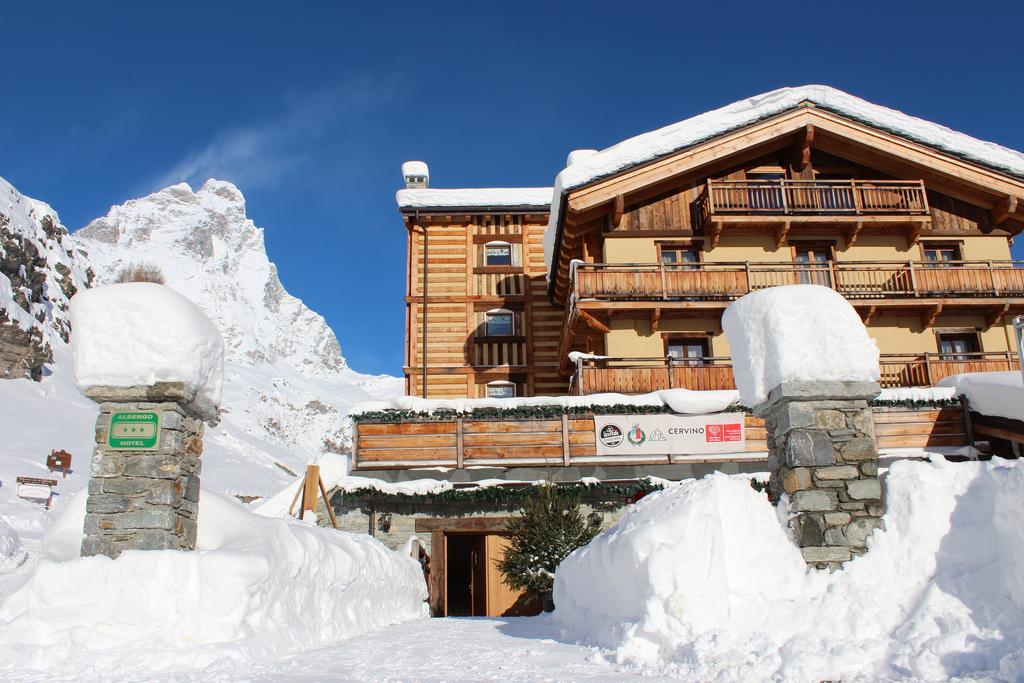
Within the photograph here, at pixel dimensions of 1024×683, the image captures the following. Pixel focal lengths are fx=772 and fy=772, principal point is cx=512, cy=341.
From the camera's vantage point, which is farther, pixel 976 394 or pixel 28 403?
pixel 28 403

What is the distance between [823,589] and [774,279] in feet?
47.0

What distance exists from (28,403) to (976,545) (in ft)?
141

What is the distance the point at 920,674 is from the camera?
15.8 ft

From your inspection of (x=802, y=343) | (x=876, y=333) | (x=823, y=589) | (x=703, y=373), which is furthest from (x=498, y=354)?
(x=823, y=589)

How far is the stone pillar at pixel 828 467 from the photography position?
661 centimetres

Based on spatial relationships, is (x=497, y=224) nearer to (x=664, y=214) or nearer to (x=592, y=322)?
→ (x=664, y=214)

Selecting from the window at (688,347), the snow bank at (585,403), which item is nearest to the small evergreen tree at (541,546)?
the snow bank at (585,403)

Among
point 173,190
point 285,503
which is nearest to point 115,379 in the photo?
point 285,503

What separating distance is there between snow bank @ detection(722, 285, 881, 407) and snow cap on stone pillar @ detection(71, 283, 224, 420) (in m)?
5.31

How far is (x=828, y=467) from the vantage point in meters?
6.96

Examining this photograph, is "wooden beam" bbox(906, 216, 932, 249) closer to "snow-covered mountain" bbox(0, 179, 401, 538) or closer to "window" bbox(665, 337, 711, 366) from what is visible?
"window" bbox(665, 337, 711, 366)

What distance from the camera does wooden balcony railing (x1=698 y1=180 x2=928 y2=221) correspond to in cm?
1992

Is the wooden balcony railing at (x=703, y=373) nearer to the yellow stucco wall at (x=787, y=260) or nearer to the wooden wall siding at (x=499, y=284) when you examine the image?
the yellow stucco wall at (x=787, y=260)

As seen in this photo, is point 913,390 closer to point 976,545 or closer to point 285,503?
point 976,545
